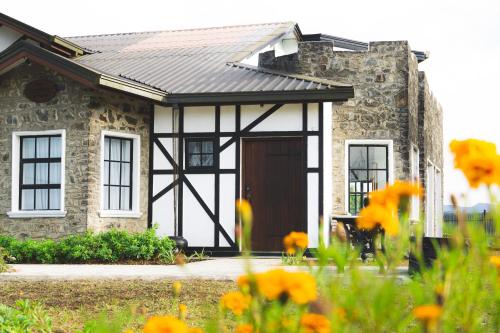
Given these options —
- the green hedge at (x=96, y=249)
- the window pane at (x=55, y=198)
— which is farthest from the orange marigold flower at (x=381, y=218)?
the window pane at (x=55, y=198)

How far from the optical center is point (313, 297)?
5.26ft

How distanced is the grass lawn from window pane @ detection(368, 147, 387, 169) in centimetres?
677

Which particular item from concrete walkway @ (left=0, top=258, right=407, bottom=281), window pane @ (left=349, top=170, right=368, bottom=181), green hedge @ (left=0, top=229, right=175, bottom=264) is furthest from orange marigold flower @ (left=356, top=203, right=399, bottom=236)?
window pane @ (left=349, top=170, right=368, bottom=181)

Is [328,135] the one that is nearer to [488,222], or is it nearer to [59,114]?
[59,114]

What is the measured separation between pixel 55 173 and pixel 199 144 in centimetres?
260

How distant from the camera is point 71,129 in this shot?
1306cm

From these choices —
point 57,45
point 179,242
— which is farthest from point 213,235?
point 57,45

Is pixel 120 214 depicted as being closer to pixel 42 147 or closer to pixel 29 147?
pixel 42 147

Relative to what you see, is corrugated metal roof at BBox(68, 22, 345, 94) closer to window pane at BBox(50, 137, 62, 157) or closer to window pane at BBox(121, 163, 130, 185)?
window pane at BBox(121, 163, 130, 185)

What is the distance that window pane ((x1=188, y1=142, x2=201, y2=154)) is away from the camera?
1397 centimetres

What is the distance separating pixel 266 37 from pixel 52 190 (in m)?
6.90

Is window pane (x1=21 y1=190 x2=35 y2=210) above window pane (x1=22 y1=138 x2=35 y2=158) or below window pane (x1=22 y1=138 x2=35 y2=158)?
below

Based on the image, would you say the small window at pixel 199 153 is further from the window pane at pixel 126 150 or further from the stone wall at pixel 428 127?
the stone wall at pixel 428 127

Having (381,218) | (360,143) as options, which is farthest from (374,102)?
(381,218)
